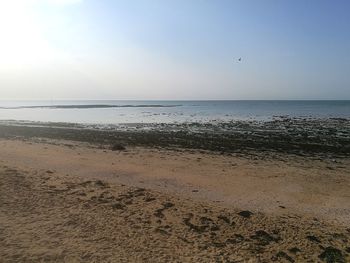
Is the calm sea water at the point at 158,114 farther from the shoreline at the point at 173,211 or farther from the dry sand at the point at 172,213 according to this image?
the dry sand at the point at 172,213

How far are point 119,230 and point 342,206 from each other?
6.20m

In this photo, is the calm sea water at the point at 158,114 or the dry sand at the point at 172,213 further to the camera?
the calm sea water at the point at 158,114

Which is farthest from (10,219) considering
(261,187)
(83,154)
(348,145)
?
(348,145)

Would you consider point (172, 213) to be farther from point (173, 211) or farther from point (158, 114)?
point (158, 114)

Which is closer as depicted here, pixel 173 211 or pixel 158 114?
pixel 173 211

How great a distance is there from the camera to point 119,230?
755 cm

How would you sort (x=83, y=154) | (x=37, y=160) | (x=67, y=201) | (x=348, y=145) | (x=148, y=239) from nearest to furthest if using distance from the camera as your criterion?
1. (x=148, y=239)
2. (x=67, y=201)
3. (x=37, y=160)
4. (x=83, y=154)
5. (x=348, y=145)

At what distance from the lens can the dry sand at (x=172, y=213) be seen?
662cm

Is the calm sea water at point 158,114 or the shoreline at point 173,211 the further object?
the calm sea water at point 158,114

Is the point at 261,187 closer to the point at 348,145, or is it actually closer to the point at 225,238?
the point at 225,238

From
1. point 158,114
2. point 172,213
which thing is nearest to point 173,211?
point 172,213

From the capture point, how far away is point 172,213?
8789 millimetres

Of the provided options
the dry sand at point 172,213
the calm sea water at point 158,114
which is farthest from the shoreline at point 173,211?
the calm sea water at point 158,114

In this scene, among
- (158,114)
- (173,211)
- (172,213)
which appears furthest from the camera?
(158,114)
